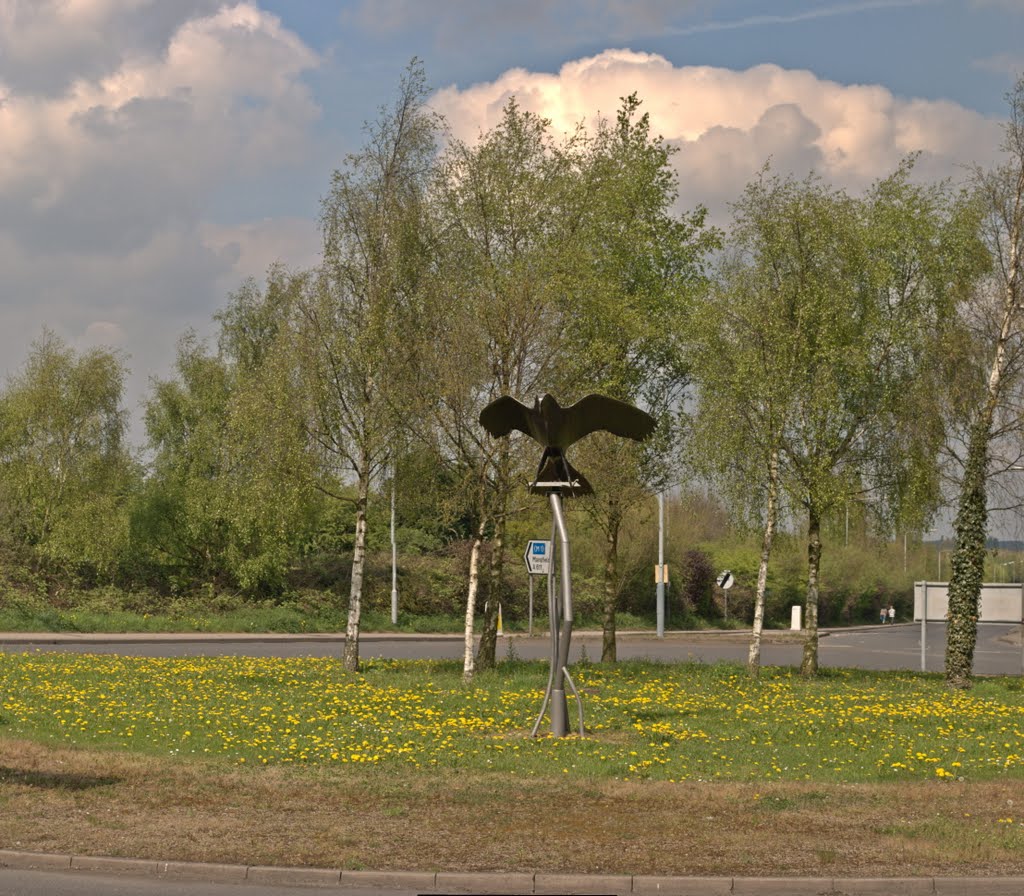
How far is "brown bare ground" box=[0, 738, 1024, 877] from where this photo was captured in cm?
905

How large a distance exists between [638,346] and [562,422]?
11.3 metres

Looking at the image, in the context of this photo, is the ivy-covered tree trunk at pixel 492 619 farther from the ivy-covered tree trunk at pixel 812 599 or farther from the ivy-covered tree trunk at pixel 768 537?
the ivy-covered tree trunk at pixel 812 599

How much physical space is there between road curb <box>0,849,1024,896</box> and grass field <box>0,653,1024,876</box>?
24 centimetres

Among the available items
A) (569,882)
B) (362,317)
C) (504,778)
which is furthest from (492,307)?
(569,882)

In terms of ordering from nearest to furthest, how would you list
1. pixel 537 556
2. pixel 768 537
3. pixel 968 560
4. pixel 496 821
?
pixel 496 821 → pixel 968 560 → pixel 768 537 → pixel 537 556

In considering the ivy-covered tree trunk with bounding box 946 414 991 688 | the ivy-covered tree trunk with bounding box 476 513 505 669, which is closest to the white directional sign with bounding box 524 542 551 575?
the ivy-covered tree trunk with bounding box 476 513 505 669

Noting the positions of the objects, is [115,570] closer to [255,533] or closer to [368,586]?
[255,533]

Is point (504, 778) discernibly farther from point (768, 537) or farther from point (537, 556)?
point (537, 556)

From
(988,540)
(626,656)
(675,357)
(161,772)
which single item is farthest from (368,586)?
(161,772)

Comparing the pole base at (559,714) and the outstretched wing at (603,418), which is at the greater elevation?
the outstretched wing at (603,418)

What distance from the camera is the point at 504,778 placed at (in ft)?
40.3

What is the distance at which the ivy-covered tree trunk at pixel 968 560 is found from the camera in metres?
24.5

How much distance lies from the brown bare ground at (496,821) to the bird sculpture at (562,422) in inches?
189

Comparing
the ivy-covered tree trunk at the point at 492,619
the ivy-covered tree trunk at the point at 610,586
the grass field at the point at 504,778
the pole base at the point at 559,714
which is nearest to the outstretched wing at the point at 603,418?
the pole base at the point at 559,714
